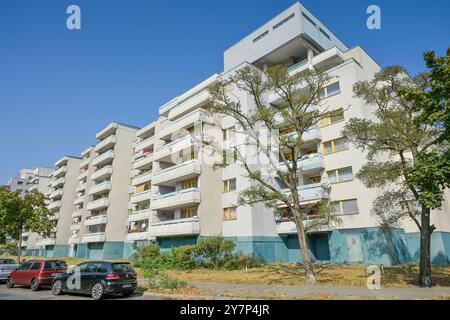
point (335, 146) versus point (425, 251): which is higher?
point (335, 146)

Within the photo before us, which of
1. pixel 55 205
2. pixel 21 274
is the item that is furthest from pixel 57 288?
pixel 55 205

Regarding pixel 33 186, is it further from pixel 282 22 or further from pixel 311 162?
pixel 311 162

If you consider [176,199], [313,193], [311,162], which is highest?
[311,162]

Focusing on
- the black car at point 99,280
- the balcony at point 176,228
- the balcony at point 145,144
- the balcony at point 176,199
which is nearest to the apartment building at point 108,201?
the balcony at point 145,144

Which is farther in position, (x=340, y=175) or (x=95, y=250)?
(x=95, y=250)

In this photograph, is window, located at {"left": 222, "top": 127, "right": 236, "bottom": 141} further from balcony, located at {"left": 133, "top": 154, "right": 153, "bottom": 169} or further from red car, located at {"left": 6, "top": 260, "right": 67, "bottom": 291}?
red car, located at {"left": 6, "top": 260, "right": 67, "bottom": 291}

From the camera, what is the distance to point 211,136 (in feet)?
108

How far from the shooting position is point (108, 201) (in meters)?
48.4

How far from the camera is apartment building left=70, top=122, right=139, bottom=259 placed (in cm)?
4694

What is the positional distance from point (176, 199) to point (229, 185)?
594 cm

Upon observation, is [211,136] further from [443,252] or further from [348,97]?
[443,252]

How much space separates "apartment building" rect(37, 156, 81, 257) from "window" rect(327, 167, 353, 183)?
55692 mm

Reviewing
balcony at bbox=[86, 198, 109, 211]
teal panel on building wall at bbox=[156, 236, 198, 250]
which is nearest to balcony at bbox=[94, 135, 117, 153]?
balcony at bbox=[86, 198, 109, 211]

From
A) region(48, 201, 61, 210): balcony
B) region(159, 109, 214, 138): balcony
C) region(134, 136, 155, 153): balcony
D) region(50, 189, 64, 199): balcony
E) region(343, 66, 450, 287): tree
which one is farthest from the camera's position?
region(50, 189, 64, 199): balcony
